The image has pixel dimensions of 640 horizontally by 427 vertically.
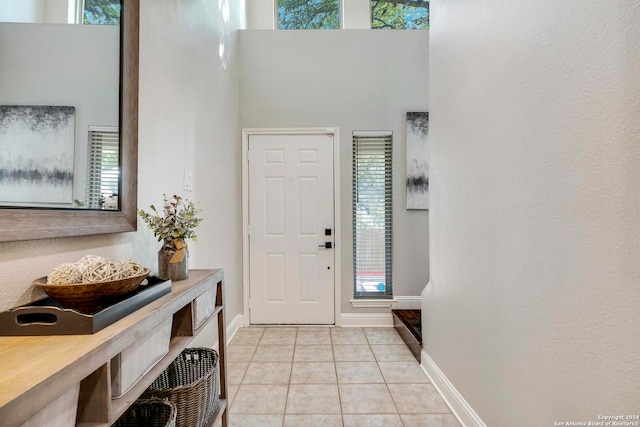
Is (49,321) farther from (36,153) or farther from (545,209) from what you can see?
(545,209)

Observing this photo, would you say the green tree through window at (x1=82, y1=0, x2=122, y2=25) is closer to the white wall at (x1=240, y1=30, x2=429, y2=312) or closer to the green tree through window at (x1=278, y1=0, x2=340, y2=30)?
the white wall at (x1=240, y1=30, x2=429, y2=312)

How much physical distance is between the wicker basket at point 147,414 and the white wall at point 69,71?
0.79 meters

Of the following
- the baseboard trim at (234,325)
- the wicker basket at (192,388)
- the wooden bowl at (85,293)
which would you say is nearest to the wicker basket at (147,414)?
the wicker basket at (192,388)

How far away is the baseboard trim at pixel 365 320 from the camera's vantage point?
10.1 feet

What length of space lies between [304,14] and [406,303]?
11.7 ft

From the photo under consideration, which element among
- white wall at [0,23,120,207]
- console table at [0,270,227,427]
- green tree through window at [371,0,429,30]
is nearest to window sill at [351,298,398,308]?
console table at [0,270,227,427]

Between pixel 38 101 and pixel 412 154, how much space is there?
2870 mm

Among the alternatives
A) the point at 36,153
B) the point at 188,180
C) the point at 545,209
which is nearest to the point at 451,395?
the point at 545,209

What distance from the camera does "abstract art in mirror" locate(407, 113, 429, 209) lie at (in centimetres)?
309

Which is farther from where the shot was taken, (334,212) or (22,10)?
(334,212)

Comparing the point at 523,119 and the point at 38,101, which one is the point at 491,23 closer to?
the point at 523,119

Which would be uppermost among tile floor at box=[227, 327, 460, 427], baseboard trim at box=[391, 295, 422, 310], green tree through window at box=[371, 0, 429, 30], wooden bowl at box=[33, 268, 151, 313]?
green tree through window at box=[371, 0, 429, 30]

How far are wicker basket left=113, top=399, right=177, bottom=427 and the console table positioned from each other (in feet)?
0.84

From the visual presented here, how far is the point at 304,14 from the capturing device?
361 cm
